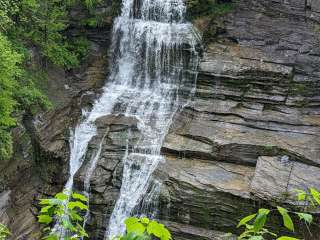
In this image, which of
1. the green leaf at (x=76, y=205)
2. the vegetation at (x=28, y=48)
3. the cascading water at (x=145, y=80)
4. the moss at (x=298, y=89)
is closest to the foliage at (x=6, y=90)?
the vegetation at (x=28, y=48)

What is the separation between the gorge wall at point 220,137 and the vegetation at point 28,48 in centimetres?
71

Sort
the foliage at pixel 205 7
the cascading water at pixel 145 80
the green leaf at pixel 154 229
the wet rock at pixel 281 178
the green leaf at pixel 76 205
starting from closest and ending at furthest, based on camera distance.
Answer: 1. the green leaf at pixel 154 229
2. the green leaf at pixel 76 205
3. the wet rock at pixel 281 178
4. the cascading water at pixel 145 80
5. the foliage at pixel 205 7

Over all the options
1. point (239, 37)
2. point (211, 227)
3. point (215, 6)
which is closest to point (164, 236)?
point (211, 227)

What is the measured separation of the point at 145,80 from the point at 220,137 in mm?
4854

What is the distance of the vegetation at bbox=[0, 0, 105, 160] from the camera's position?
11.1 m

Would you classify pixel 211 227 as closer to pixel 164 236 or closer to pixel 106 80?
pixel 106 80

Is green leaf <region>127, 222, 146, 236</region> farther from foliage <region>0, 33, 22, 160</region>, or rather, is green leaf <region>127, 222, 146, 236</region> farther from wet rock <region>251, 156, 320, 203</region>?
foliage <region>0, 33, 22, 160</region>

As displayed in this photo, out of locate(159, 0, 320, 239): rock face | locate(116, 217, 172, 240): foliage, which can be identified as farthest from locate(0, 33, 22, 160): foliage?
locate(116, 217, 172, 240): foliage

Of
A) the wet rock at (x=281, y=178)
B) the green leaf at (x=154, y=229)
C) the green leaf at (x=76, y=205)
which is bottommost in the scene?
the wet rock at (x=281, y=178)

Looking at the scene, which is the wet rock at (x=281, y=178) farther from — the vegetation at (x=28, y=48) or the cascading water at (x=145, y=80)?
the vegetation at (x=28, y=48)

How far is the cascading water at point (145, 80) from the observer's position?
12.6m

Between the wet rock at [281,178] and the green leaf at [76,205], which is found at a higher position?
the green leaf at [76,205]

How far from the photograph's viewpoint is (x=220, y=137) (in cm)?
1238

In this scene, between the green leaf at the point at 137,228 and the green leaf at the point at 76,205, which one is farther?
the green leaf at the point at 76,205
